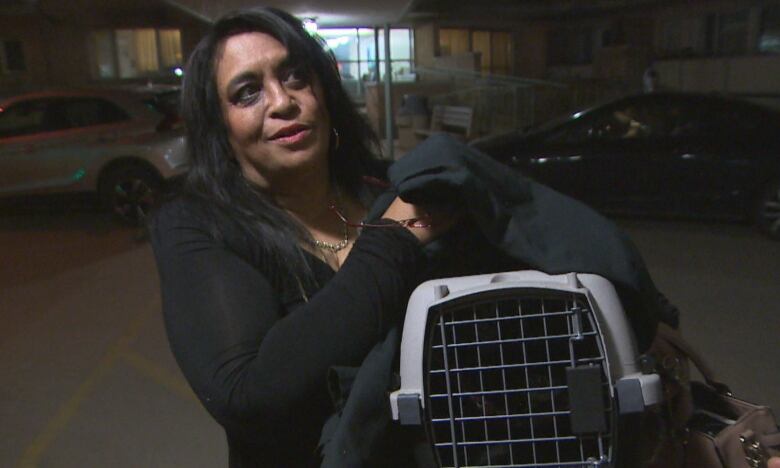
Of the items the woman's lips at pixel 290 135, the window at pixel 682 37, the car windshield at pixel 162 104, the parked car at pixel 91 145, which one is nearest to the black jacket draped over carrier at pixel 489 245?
the woman's lips at pixel 290 135

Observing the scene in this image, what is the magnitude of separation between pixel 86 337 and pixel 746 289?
473cm

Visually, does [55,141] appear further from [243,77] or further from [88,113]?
[243,77]

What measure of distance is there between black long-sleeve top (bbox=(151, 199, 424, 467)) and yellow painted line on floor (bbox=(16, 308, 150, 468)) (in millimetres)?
2690

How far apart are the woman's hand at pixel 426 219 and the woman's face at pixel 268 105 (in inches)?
9.5

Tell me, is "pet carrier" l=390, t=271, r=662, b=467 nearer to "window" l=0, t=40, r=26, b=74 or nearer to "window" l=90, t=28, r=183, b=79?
"window" l=0, t=40, r=26, b=74

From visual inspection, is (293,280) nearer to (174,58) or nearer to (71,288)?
(71,288)

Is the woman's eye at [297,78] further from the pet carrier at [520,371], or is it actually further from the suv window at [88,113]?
the suv window at [88,113]

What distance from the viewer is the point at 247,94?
4.18 ft

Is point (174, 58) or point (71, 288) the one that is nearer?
point (71, 288)

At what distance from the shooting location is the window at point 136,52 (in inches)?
731

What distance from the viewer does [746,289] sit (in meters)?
5.30

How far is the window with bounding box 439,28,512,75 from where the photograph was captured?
73.3 feet

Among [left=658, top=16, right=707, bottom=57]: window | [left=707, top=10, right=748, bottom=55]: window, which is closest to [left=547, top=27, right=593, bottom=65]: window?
[left=658, top=16, right=707, bottom=57]: window

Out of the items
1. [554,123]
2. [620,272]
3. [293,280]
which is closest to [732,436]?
[620,272]
